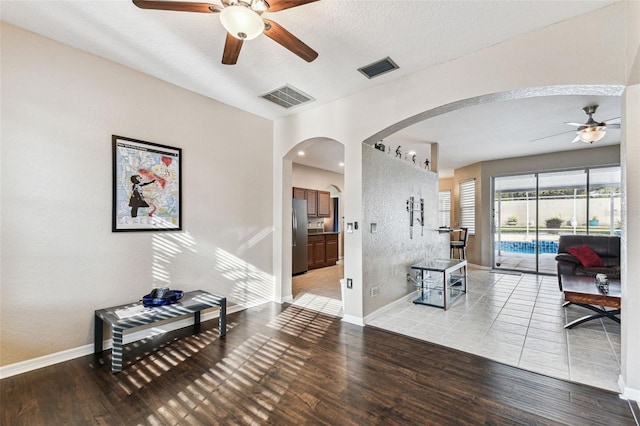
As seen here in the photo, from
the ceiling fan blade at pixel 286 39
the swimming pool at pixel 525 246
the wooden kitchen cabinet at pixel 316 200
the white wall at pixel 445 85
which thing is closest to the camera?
the ceiling fan blade at pixel 286 39

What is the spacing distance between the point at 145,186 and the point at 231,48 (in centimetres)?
190

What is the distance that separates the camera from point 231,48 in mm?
2213

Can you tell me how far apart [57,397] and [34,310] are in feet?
2.87

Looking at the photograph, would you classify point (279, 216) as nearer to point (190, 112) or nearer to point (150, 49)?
point (190, 112)

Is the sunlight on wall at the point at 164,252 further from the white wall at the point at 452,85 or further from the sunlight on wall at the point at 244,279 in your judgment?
the white wall at the point at 452,85

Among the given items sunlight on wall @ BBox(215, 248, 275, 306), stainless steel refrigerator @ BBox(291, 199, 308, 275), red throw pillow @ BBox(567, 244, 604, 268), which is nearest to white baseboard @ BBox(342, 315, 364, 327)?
sunlight on wall @ BBox(215, 248, 275, 306)

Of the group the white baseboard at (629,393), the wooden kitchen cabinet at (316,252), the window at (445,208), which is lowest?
the white baseboard at (629,393)

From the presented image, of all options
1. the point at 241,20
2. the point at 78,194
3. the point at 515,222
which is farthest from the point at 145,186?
the point at 515,222

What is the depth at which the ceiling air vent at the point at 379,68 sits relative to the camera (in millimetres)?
2965

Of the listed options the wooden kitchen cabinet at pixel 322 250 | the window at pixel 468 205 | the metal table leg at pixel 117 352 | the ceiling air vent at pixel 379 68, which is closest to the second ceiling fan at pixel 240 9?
the ceiling air vent at pixel 379 68

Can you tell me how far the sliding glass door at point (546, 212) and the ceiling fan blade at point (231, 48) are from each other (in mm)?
7623

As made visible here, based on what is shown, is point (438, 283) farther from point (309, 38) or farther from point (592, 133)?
point (309, 38)

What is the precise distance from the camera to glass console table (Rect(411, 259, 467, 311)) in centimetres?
425

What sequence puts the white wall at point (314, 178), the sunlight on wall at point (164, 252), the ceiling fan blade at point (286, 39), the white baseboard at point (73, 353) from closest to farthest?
the ceiling fan blade at point (286, 39)
the white baseboard at point (73, 353)
the sunlight on wall at point (164, 252)
the white wall at point (314, 178)
